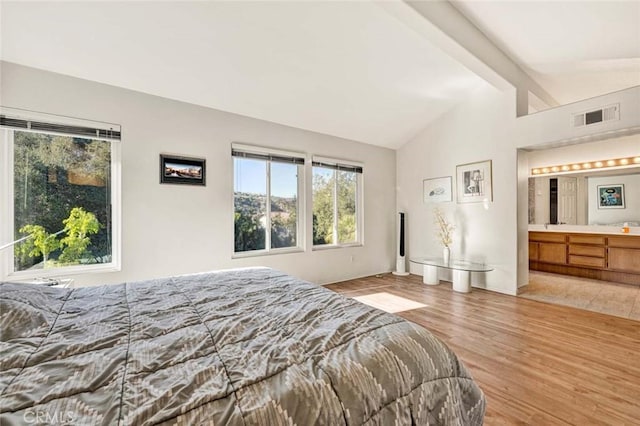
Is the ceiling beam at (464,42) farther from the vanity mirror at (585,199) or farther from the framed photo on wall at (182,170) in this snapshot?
the framed photo on wall at (182,170)

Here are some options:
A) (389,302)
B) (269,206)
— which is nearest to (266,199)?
(269,206)

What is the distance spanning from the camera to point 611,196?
5137 millimetres

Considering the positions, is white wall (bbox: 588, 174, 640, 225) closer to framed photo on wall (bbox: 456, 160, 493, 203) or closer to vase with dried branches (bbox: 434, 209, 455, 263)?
framed photo on wall (bbox: 456, 160, 493, 203)

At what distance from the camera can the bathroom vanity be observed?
455 cm

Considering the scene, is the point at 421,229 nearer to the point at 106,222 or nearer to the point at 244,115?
the point at 244,115

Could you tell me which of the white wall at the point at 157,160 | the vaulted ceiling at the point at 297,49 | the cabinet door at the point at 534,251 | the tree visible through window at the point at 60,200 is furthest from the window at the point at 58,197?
the cabinet door at the point at 534,251

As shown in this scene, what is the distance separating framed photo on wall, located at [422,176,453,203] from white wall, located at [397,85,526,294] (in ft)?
0.29

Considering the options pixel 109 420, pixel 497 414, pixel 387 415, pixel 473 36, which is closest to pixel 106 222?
pixel 109 420

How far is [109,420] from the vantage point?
0.67 metres

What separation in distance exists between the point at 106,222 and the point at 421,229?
484cm

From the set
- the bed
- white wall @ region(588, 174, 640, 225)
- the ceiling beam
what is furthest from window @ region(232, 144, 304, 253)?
white wall @ region(588, 174, 640, 225)

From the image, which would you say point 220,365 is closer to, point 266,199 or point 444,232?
point 266,199

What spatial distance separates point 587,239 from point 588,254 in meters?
0.26

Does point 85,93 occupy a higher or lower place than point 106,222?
higher
